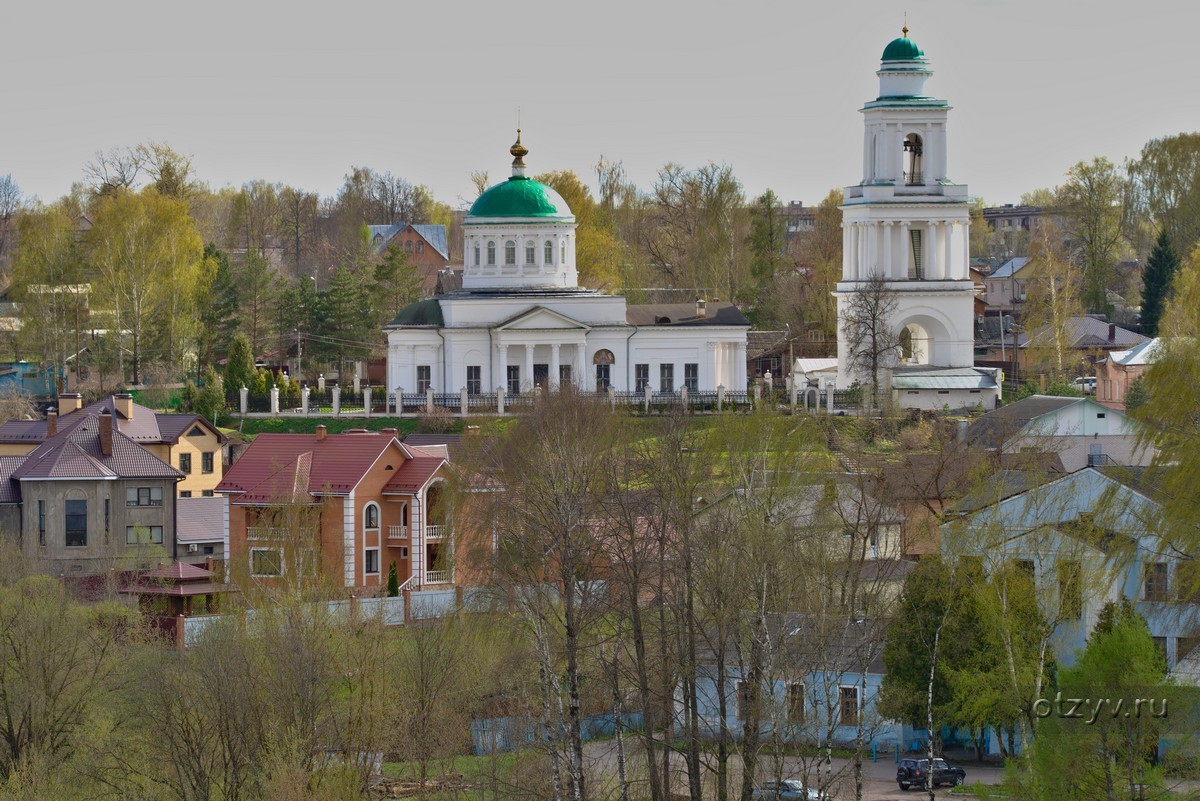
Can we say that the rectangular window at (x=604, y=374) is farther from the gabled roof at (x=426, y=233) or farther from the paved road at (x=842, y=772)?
the gabled roof at (x=426, y=233)

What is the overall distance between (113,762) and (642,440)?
9.79 m

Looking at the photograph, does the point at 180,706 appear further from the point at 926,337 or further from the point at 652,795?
the point at 926,337

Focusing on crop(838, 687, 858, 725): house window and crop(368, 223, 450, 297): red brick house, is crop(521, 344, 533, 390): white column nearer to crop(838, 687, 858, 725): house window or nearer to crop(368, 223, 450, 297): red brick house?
crop(838, 687, 858, 725): house window

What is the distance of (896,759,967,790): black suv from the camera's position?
35812mm

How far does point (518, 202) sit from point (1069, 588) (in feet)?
122

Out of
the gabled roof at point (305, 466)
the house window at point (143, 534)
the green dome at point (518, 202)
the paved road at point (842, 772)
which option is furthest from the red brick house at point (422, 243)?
the paved road at point (842, 772)

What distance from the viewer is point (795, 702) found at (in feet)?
115

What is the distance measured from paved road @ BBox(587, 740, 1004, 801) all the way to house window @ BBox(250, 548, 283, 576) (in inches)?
398

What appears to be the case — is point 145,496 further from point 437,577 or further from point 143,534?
point 437,577

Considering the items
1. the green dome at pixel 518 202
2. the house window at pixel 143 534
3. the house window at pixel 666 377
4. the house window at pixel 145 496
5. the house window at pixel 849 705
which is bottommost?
the house window at pixel 849 705

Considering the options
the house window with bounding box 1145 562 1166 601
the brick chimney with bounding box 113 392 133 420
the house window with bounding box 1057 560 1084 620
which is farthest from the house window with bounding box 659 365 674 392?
the house window with bounding box 1057 560 1084 620

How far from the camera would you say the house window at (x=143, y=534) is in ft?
166

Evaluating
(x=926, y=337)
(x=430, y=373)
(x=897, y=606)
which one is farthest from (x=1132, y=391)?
(x=897, y=606)

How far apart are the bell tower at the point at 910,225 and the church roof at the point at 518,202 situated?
8.75m
